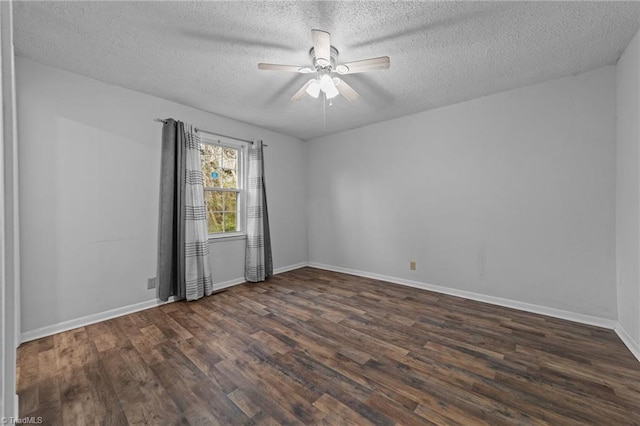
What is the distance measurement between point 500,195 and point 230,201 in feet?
11.6

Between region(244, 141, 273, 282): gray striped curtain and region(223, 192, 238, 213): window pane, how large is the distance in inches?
7.9

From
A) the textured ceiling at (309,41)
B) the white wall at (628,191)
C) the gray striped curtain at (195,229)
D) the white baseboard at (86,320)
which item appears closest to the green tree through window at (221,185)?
the gray striped curtain at (195,229)

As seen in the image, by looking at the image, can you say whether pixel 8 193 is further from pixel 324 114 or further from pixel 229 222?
pixel 324 114

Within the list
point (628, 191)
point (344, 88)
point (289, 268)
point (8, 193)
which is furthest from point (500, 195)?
point (8, 193)

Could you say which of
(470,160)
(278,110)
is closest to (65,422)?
(278,110)

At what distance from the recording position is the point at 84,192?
249cm

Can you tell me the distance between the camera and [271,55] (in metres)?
2.16

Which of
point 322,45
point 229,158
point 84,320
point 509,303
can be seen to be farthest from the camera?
point 229,158

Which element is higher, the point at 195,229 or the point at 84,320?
the point at 195,229

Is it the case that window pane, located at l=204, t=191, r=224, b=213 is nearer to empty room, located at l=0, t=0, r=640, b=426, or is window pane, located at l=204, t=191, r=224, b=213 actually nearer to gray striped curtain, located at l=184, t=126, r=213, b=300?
empty room, located at l=0, t=0, r=640, b=426

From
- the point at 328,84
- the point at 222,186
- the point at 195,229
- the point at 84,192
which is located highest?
the point at 328,84

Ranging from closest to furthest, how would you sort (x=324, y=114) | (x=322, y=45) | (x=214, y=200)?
(x=322, y=45), (x=324, y=114), (x=214, y=200)

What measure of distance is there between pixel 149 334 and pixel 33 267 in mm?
1142

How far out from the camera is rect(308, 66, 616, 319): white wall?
2420 millimetres
